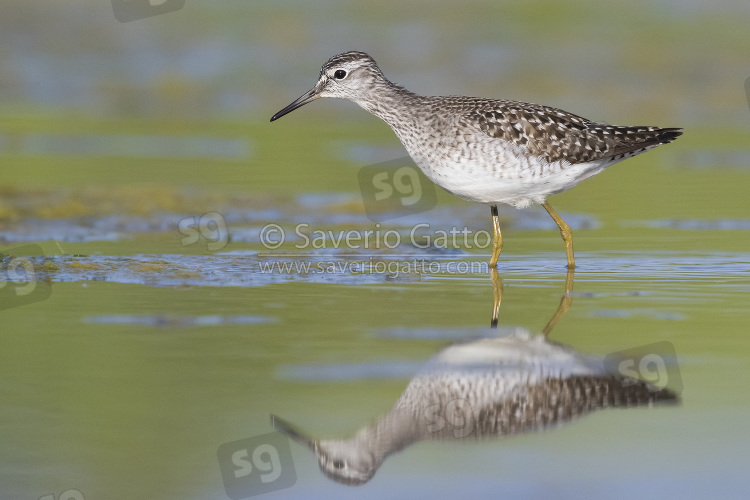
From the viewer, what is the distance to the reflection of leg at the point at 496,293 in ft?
27.8

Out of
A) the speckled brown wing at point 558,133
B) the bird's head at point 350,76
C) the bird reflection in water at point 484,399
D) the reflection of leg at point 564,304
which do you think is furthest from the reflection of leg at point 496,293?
the bird's head at point 350,76

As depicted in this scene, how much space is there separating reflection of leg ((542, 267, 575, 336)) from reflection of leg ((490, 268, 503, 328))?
0.39m

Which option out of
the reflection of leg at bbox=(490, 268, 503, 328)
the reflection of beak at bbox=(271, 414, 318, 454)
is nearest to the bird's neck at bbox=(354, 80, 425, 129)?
the reflection of leg at bbox=(490, 268, 503, 328)

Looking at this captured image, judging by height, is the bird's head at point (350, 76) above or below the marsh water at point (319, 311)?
above

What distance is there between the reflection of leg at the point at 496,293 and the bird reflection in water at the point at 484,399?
2.49 feet

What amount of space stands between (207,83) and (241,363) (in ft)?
49.5

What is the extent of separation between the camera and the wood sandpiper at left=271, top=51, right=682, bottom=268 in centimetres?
1023

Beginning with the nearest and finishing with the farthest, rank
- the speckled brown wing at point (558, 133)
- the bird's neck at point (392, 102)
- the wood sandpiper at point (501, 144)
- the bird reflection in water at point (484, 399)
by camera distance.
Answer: the bird reflection in water at point (484, 399) < the wood sandpiper at point (501, 144) < the speckled brown wing at point (558, 133) < the bird's neck at point (392, 102)

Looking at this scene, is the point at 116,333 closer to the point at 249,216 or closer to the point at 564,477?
the point at 564,477

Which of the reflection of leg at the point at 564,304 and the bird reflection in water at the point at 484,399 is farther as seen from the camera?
the reflection of leg at the point at 564,304

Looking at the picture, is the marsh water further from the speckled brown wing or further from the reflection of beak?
the speckled brown wing

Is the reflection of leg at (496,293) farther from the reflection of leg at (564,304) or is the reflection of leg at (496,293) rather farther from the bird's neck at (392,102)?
the bird's neck at (392,102)

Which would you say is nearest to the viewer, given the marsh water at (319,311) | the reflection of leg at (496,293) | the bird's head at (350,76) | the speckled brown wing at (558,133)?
the marsh water at (319,311)

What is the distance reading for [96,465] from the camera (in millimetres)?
5508
